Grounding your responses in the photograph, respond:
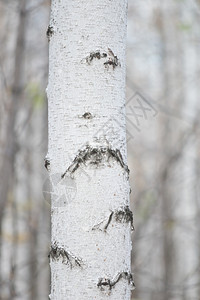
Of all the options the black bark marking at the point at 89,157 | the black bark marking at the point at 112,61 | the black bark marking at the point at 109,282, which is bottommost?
the black bark marking at the point at 109,282

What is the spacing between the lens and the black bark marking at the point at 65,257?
3.05 ft

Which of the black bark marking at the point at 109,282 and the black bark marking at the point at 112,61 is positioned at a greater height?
the black bark marking at the point at 112,61

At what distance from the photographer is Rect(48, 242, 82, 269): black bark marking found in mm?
931

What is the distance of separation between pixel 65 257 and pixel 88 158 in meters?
0.22

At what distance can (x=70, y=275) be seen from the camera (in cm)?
94

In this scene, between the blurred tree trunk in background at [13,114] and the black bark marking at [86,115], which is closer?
the black bark marking at [86,115]

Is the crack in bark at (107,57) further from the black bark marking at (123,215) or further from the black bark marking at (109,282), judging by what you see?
the black bark marking at (109,282)

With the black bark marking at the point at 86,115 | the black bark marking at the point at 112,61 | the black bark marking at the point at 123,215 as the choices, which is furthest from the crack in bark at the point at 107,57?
the black bark marking at the point at 123,215

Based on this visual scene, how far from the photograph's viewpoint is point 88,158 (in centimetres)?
94

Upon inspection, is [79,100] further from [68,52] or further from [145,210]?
[145,210]

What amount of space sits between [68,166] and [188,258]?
27.8 ft

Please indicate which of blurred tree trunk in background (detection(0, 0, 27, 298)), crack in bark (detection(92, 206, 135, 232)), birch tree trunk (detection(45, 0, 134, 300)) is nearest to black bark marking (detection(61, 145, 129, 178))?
birch tree trunk (detection(45, 0, 134, 300))

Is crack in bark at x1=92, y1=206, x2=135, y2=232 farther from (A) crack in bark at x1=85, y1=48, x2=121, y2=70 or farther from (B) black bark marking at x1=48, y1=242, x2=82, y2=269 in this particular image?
(A) crack in bark at x1=85, y1=48, x2=121, y2=70

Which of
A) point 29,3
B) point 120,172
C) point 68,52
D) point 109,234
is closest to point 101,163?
point 120,172
